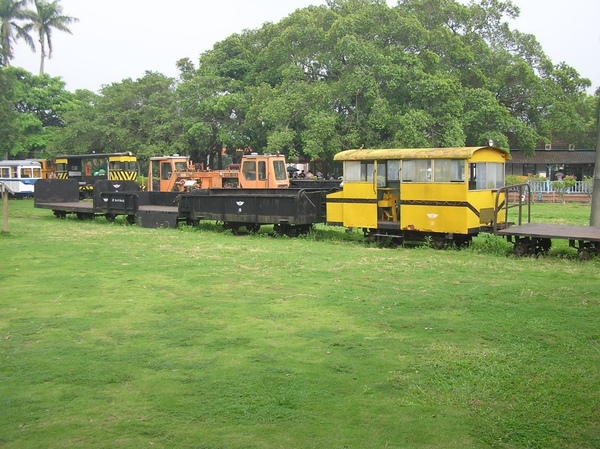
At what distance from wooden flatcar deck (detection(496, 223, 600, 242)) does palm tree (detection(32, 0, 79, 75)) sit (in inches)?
2288

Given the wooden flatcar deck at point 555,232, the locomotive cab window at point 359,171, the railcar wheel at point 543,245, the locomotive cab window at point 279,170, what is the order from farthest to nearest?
the locomotive cab window at point 279,170 < the locomotive cab window at point 359,171 < the railcar wheel at point 543,245 < the wooden flatcar deck at point 555,232

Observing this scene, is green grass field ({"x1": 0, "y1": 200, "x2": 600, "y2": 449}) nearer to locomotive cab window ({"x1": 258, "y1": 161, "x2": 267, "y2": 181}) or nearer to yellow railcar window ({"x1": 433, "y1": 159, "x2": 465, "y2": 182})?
yellow railcar window ({"x1": 433, "y1": 159, "x2": 465, "y2": 182})

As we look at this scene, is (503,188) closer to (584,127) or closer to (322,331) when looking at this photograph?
(322,331)

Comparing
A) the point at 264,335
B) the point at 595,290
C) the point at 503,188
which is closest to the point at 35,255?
the point at 264,335

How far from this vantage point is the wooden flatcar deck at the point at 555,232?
12820 mm

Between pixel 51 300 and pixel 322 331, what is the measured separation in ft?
14.3

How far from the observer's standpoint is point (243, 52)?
44.2 meters

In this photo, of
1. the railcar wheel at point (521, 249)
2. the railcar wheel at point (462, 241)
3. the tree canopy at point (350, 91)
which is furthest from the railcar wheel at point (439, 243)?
the tree canopy at point (350, 91)

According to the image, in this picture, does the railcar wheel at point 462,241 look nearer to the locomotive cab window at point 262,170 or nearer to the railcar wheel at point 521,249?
the railcar wheel at point 521,249

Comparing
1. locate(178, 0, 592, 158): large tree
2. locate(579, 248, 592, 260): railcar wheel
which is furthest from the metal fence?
locate(579, 248, 592, 260): railcar wheel

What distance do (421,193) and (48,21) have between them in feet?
194

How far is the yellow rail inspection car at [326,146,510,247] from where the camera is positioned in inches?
570

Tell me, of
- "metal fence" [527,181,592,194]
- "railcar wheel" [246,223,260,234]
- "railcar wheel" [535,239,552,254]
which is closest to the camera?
"railcar wheel" [535,239,552,254]

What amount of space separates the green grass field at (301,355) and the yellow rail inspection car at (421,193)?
1.87 m
